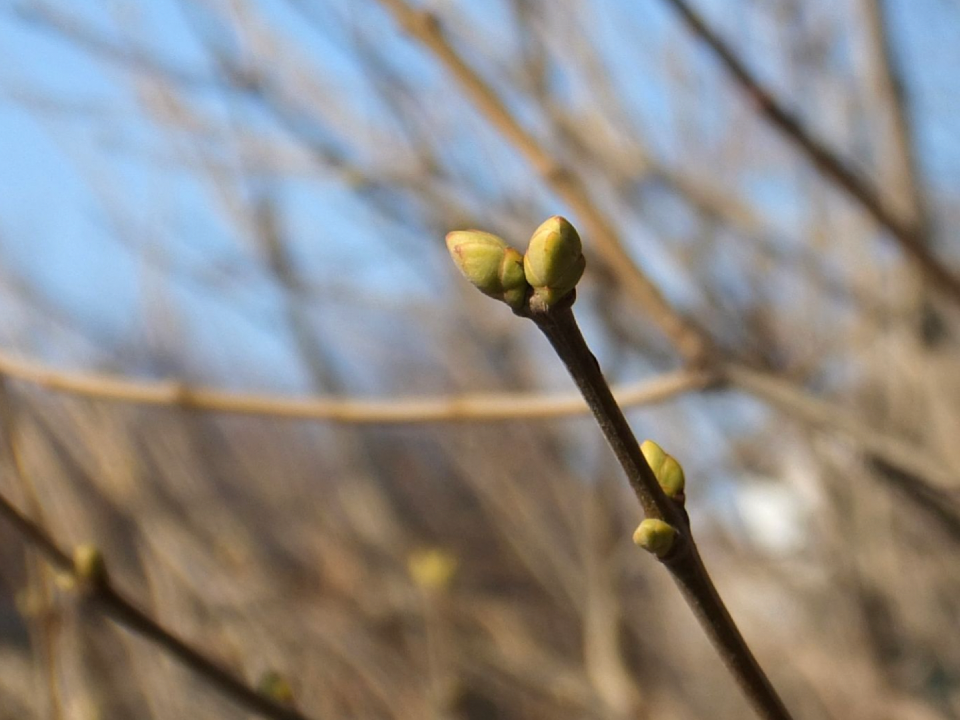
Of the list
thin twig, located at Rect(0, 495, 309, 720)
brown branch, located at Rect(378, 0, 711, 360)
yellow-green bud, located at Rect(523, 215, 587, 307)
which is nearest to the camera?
yellow-green bud, located at Rect(523, 215, 587, 307)

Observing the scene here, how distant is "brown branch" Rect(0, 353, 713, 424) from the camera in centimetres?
60

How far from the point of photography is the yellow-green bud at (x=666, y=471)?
1.01 feet

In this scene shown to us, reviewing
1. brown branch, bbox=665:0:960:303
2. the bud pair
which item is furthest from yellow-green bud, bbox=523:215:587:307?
brown branch, bbox=665:0:960:303

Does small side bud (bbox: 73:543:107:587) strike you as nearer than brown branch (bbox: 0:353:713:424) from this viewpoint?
Yes

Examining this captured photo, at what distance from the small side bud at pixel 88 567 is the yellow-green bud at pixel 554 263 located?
0.28 meters

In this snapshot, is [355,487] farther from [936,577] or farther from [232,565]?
[936,577]

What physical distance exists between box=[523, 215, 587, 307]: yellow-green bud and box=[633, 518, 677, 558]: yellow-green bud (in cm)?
8

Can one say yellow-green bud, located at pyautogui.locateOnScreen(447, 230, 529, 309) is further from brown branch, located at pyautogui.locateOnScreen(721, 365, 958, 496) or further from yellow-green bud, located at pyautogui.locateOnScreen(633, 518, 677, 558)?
brown branch, located at pyautogui.locateOnScreen(721, 365, 958, 496)

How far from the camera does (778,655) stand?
1693 mm

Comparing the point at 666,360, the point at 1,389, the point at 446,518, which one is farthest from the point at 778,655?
the point at 446,518

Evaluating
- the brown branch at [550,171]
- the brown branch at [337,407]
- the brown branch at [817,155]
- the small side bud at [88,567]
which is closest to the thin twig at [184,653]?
the small side bud at [88,567]

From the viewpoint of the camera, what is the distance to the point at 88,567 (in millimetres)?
421

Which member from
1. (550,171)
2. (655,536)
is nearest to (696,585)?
(655,536)

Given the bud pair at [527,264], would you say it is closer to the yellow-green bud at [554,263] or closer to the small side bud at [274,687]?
the yellow-green bud at [554,263]
